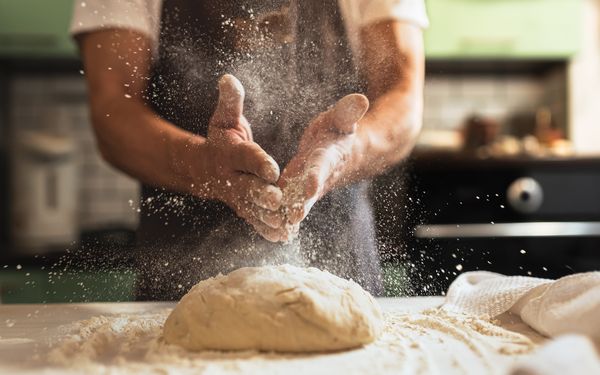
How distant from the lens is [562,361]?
50 centimetres

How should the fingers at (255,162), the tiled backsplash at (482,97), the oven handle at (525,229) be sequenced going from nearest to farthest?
the fingers at (255,162) → the oven handle at (525,229) → the tiled backsplash at (482,97)

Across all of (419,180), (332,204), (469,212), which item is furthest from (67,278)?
(469,212)

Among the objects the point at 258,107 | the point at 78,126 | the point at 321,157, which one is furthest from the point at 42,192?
the point at 321,157

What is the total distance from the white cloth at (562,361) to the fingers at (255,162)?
1.53 ft

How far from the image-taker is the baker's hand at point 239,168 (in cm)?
90

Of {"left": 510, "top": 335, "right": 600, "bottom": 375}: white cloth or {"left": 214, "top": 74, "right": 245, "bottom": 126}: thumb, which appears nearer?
{"left": 510, "top": 335, "right": 600, "bottom": 375}: white cloth

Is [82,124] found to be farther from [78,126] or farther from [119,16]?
[119,16]

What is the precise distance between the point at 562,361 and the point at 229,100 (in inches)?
24.0

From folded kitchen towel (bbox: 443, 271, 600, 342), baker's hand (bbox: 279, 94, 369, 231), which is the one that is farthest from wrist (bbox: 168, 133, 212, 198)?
folded kitchen towel (bbox: 443, 271, 600, 342)

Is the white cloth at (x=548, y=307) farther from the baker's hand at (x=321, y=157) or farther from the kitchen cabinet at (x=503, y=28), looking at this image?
the kitchen cabinet at (x=503, y=28)

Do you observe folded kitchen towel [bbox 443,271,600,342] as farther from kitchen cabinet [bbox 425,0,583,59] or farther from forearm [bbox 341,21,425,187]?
kitchen cabinet [bbox 425,0,583,59]

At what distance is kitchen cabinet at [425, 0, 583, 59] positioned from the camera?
2107mm

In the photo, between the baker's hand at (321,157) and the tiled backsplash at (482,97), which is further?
the tiled backsplash at (482,97)

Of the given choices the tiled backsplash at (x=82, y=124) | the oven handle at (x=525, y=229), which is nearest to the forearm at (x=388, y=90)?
the oven handle at (x=525, y=229)
